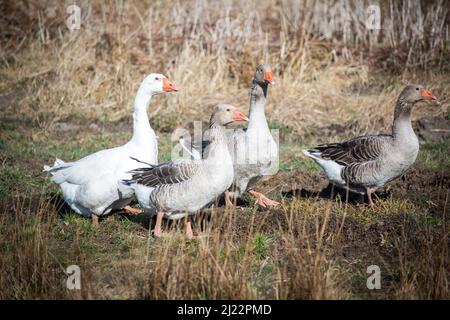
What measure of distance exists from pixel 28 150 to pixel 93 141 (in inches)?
43.5

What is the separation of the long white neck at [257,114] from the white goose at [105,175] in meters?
1.25

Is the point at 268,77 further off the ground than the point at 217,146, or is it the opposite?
the point at 268,77

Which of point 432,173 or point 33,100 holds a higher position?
point 33,100

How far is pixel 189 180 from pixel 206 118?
17.8 ft

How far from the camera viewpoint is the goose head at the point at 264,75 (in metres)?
7.88

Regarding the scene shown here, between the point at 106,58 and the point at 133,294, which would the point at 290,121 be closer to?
the point at 106,58

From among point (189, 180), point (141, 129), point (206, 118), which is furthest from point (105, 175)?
point (206, 118)

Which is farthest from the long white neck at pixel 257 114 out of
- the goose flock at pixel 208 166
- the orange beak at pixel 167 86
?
the orange beak at pixel 167 86

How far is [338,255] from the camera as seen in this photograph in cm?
604

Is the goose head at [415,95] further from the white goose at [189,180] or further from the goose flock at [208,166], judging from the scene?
the white goose at [189,180]

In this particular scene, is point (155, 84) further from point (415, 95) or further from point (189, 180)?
point (415, 95)

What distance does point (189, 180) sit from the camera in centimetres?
639

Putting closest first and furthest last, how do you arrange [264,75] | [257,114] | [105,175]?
[105,175]
[257,114]
[264,75]
